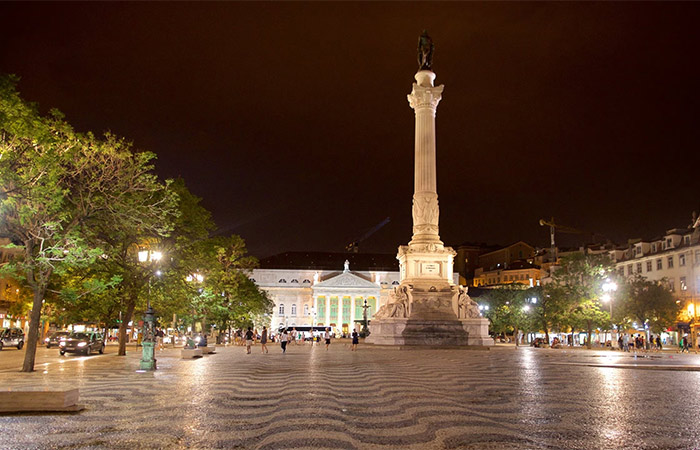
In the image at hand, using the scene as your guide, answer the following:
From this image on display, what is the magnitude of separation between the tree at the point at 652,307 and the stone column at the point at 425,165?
3156 centimetres

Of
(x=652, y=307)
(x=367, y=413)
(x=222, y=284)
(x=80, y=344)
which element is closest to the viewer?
(x=367, y=413)

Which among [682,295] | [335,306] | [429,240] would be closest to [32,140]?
[429,240]

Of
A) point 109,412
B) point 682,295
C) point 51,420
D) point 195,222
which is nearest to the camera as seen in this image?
point 51,420

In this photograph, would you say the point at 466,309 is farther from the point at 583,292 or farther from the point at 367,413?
the point at 367,413

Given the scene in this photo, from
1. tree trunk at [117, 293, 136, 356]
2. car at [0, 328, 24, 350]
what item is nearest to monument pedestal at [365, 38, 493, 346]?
tree trunk at [117, 293, 136, 356]

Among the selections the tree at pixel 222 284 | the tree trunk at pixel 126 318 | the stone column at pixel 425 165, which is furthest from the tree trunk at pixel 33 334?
the stone column at pixel 425 165

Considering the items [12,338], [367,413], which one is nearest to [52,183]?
→ [367,413]

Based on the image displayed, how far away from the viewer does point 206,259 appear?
1642 inches

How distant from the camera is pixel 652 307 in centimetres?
6322

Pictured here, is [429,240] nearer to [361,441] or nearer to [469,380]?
[469,380]

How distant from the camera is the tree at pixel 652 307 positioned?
63263 millimetres

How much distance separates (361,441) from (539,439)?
2716mm

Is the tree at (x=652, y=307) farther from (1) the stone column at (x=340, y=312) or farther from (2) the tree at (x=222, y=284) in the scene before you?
(1) the stone column at (x=340, y=312)

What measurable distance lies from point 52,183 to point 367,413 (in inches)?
523
